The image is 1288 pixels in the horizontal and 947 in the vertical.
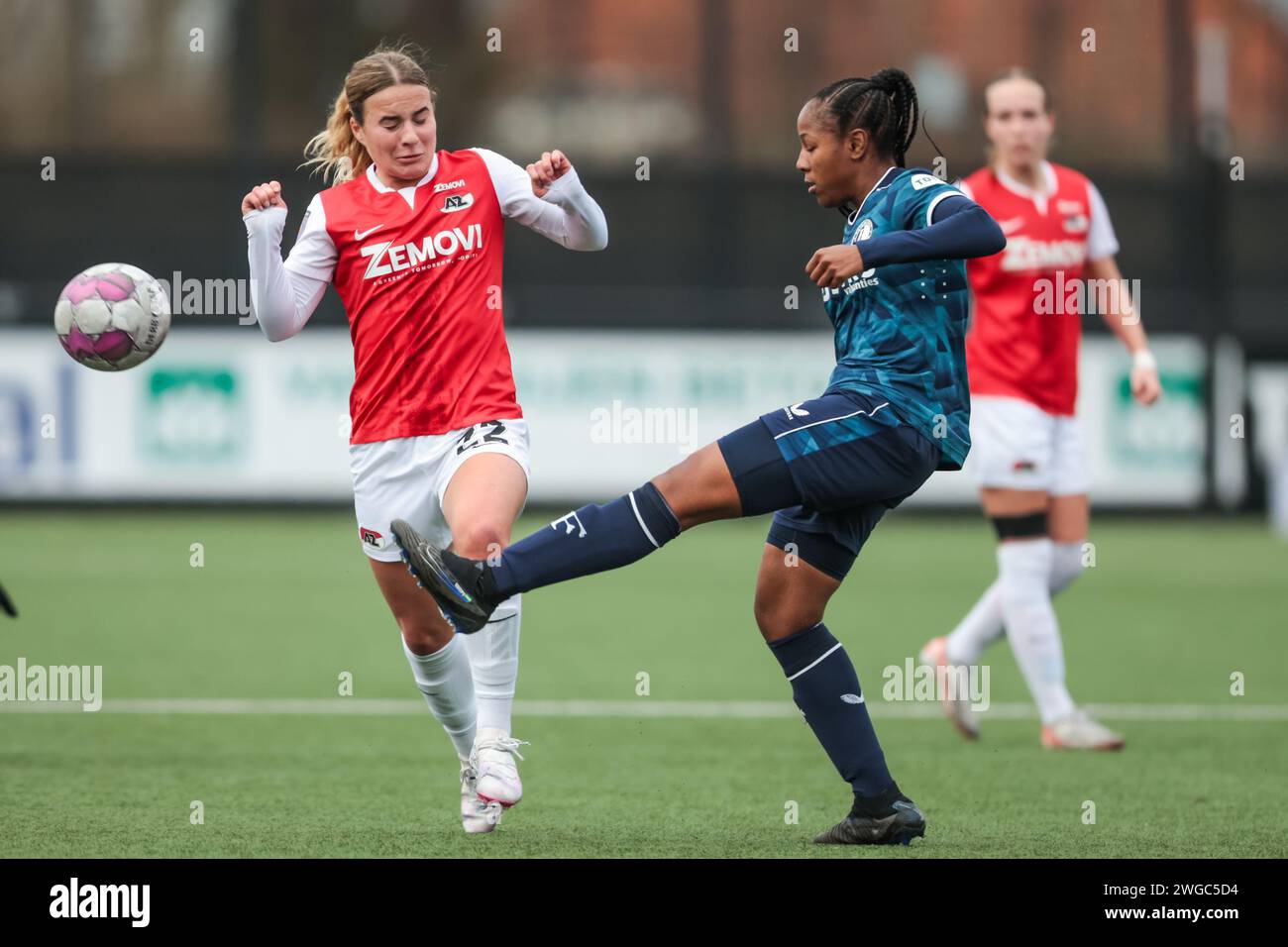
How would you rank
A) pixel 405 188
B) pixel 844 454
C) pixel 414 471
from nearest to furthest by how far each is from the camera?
pixel 844 454 < pixel 414 471 < pixel 405 188

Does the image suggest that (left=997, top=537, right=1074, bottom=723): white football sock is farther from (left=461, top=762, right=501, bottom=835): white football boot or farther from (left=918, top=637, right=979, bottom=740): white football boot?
(left=461, top=762, right=501, bottom=835): white football boot

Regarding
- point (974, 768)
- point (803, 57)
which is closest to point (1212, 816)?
point (974, 768)

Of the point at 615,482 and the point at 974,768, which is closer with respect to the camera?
the point at 974,768

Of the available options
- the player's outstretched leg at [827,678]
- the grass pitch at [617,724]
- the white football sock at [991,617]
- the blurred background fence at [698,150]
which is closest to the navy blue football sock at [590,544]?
the player's outstretched leg at [827,678]

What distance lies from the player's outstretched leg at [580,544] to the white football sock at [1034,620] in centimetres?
278

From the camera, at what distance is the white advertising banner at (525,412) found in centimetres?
1596

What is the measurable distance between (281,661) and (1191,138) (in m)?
12.8

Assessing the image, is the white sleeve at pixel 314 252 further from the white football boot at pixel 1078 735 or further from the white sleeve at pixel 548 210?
the white football boot at pixel 1078 735

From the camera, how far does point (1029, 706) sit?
8.32m

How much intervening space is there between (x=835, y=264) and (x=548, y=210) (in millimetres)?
1162

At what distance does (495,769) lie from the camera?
5301mm

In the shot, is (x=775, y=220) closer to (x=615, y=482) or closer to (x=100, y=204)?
(x=615, y=482)

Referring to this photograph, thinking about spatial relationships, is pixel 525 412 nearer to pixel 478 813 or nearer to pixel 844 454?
pixel 478 813

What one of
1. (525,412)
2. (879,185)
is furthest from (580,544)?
(525,412)
